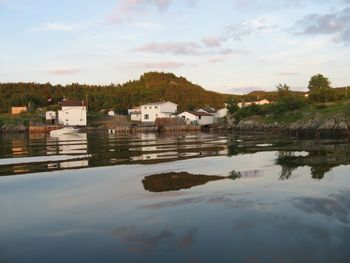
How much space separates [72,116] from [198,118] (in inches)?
1174

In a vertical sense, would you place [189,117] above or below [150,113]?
below

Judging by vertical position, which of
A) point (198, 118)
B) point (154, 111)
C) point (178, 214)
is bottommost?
point (178, 214)

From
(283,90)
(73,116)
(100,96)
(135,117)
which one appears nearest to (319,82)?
(283,90)

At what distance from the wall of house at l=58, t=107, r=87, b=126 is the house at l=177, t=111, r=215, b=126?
23428mm

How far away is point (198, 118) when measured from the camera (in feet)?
293

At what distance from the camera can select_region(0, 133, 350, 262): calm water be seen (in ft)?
27.1

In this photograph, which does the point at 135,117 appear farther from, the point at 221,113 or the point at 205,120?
the point at 221,113

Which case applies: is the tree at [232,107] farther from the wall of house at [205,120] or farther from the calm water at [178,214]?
the calm water at [178,214]

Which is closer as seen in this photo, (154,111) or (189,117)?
(189,117)

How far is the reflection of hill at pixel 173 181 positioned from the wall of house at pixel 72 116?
80.2m

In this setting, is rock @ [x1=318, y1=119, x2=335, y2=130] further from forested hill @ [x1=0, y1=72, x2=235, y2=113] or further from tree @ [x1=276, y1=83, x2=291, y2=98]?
forested hill @ [x1=0, y1=72, x2=235, y2=113]

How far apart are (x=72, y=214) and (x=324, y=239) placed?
6.76 meters

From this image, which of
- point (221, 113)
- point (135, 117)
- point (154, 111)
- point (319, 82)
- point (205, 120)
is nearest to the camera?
point (319, 82)

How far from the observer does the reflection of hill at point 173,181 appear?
15.3 m
